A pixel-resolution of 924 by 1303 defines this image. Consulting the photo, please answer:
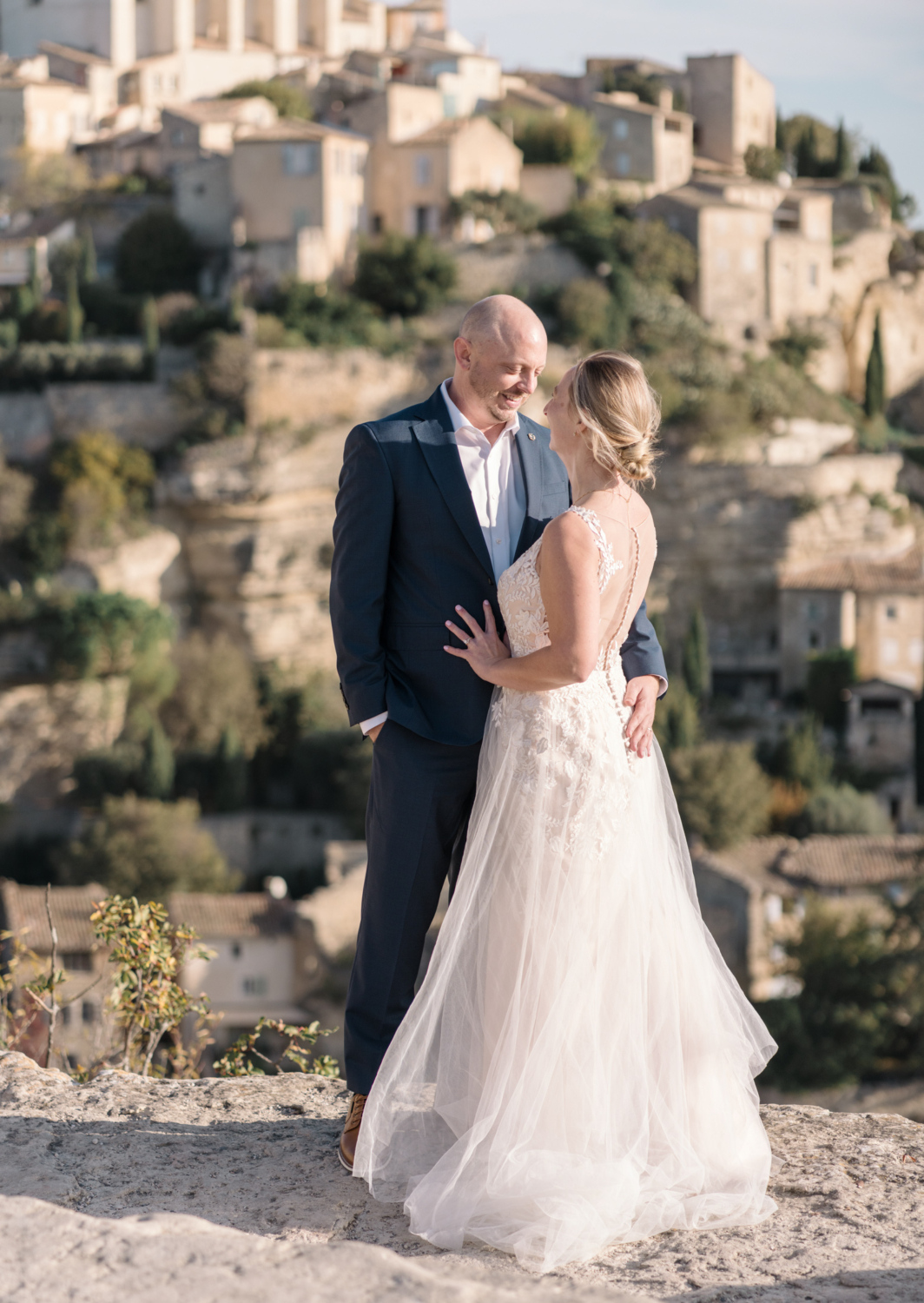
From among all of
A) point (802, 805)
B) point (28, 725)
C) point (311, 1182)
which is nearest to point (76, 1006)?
point (28, 725)

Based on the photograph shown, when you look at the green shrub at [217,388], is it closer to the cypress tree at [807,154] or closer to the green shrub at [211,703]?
the green shrub at [211,703]

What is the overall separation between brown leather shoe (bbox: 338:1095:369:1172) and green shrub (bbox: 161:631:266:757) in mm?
25230

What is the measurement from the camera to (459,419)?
3.93 m

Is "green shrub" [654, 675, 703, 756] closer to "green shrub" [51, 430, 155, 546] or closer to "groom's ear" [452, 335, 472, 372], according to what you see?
"green shrub" [51, 430, 155, 546]

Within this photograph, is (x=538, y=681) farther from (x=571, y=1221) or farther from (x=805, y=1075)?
(x=805, y=1075)

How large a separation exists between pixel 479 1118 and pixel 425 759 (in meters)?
0.87

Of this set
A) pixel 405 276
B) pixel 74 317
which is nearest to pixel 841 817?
pixel 405 276

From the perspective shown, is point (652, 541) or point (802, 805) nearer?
point (652, 541)

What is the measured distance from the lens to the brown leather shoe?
3752mm

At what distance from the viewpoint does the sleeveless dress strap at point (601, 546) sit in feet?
11.8

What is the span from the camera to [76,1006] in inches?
838

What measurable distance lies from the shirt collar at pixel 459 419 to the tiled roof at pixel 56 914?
18707 mm

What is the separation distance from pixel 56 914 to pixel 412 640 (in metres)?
20.5

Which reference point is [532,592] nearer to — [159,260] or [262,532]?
[262,532]
